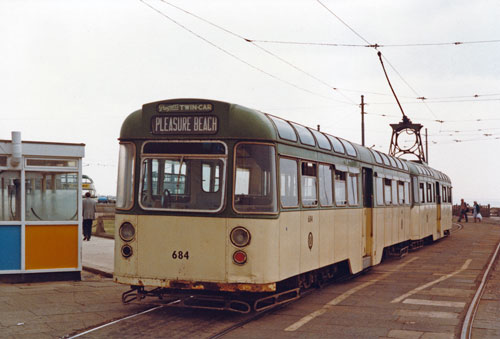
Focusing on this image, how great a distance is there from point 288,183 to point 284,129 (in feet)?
2.68

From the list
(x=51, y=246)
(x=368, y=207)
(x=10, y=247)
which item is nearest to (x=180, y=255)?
(x=51, y=246)

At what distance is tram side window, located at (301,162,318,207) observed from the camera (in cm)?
1105

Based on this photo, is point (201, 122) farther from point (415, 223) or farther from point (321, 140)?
point (415, 223)

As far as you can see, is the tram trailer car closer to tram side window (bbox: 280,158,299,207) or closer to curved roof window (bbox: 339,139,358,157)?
tram side window (bbox: 280,158,299,207)

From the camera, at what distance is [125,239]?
9.93 m

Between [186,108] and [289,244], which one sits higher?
[186,108]

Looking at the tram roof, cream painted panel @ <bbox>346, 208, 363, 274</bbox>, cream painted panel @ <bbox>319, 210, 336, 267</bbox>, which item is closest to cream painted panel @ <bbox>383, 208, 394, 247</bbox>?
cream painted panel @ <bbox>346, 208, 363, 274</bbox>

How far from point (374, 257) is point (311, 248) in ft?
18.3

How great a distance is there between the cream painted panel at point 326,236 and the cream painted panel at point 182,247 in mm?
2989

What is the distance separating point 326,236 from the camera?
12.3 metres

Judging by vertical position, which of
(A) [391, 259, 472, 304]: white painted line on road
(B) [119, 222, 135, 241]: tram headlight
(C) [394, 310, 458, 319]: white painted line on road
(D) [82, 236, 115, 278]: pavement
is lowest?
(C) [394, 310, 458, 319]: white painted line on road

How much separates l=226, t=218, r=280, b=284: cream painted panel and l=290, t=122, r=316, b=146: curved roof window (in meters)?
2.09

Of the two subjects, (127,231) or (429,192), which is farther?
(429,192)

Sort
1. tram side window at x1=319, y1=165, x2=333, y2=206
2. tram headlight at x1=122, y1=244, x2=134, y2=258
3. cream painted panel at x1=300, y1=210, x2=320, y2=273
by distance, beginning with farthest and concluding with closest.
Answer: tram side window at x1=319, y1=165, x2=333, y2=206
cream painted panel at x1=300, y1=210, x2=320, y2=273
tram headlight at x1=122, y1=244, x2=134, y2=258
